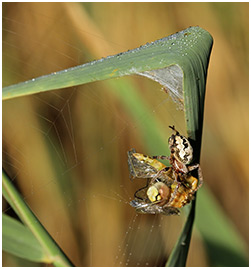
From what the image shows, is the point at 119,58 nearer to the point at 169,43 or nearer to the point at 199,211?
the point at 169,43

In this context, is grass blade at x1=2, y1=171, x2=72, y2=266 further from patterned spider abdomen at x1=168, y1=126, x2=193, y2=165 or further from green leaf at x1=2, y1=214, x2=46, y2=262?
patterned spider abdomen at x1=168, y1=126, x2=193, y2=165

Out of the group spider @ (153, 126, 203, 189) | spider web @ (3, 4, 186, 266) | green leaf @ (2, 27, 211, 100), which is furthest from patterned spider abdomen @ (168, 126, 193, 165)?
spider web @ (3, 4, 186, 266)

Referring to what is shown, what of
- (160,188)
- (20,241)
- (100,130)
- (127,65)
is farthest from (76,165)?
Answer: (127,65)

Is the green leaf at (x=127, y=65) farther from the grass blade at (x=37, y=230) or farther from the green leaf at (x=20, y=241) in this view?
the green leaf at (x=20, y=241)

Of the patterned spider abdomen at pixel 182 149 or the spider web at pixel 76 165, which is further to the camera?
the spider web at pixel 76 165

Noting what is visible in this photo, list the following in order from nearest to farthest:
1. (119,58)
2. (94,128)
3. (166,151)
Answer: (119,58) < (166,151) < (94,128)

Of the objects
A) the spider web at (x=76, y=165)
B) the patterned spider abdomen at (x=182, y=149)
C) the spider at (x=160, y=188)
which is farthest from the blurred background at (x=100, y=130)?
the patterned spider abdomen at (x=182, y=149)

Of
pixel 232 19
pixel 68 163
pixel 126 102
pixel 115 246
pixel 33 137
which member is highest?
pixel 232 19

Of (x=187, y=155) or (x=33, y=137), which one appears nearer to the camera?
(x=187, y=155)

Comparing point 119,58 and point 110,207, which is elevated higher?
point 119,58

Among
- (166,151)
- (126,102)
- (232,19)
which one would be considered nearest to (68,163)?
(126,102)
